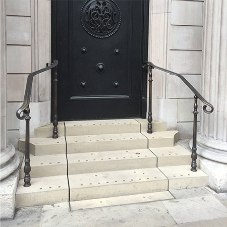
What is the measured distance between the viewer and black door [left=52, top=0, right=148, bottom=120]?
186 inches

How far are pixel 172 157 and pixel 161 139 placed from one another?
427mm

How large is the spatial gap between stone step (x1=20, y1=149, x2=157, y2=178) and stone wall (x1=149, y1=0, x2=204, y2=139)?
1.07 m

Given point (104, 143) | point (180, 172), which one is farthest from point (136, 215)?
point (104, 143)

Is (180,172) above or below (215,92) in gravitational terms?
below

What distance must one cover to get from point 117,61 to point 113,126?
1.17m

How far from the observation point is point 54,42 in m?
4.62

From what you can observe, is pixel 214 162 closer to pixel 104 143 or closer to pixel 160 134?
pixel 160 134

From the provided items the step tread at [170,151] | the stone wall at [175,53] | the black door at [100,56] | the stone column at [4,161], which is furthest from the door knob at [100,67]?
the stone column at [4,161]

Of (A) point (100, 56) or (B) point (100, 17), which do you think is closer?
(B) point (100, 17)

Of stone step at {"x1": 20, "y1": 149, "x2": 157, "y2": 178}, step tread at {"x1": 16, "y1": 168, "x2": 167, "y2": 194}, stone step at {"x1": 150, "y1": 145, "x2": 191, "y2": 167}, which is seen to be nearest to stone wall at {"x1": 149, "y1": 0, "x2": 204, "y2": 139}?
stone step at {"x1": 150, "y1": 145, "x2": 191, "y2": 167}

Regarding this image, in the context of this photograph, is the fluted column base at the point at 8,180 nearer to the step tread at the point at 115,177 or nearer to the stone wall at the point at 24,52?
the step tread at the point at 115,177

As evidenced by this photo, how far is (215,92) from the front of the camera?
3.83m

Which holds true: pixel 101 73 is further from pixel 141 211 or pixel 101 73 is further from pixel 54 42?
pixel 141 211

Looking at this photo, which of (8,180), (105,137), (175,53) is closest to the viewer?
(8,180)
